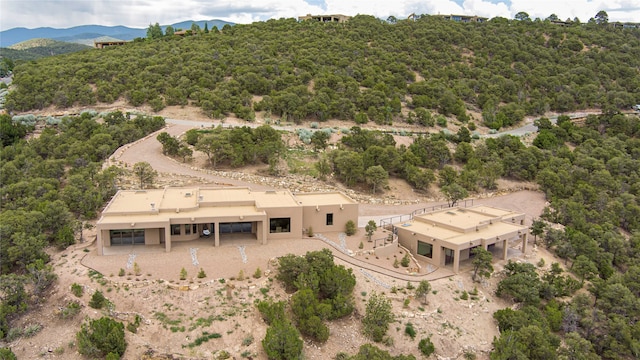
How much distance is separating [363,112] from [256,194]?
92.4 ft

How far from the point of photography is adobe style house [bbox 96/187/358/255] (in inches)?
935

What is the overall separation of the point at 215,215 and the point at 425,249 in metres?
11.7

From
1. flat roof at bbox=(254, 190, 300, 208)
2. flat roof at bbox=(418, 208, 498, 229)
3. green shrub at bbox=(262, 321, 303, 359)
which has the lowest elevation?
green shrub at bbox=(262, 321, 303, 359)

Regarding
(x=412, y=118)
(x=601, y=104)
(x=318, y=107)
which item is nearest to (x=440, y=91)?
(x=412, y=118)

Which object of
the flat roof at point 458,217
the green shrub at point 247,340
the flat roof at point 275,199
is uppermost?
the flat roof at point 275,199

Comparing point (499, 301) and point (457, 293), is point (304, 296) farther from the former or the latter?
point (499, 301)

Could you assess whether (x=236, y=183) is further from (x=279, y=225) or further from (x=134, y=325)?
(x=134, y=325)

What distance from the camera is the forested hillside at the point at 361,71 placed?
54406mm

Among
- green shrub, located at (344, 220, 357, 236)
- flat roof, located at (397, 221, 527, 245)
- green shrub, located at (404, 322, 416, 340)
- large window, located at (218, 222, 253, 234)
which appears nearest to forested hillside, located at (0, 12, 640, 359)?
flat roof, located at (397, 221, 527, 245)

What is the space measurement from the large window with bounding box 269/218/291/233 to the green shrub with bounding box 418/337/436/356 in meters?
9.77

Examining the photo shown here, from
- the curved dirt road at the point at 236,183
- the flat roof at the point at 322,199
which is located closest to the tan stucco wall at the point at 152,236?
the flat roof at the point at 322,199

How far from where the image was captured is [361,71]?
65750 millimetres

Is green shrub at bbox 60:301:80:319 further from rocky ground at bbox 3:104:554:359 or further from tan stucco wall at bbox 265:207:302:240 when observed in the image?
tan stucco wall at bbox 265:207:302:240

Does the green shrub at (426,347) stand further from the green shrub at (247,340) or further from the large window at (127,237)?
the large window at (127,237)
